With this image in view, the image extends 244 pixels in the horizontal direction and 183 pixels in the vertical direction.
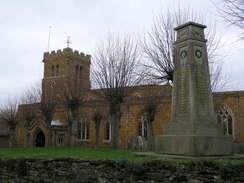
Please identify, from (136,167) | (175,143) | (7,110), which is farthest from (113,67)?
(7,110)

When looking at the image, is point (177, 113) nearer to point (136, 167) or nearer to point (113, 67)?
point (136, 167)

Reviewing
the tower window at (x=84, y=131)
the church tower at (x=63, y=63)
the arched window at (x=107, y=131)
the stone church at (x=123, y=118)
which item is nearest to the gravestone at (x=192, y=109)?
the stone church at (x=123, y=118)

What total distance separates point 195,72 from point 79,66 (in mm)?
39612

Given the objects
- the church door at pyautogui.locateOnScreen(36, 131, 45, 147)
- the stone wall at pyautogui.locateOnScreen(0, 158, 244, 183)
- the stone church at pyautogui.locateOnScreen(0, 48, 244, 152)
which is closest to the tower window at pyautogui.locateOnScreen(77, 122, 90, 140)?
the stone church at pyautogui.locateOnScreen(0, 48, 244, 152)

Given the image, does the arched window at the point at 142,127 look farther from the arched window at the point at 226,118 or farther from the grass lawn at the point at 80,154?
the grass lawn at the point at 80,154

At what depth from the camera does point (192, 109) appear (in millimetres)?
8977

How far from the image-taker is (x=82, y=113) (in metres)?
31.5

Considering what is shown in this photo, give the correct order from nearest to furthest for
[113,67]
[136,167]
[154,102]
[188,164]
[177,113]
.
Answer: [188,164] < [136,167] < [177,113] < [113,67] < [154,102]

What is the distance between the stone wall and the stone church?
11521 mm

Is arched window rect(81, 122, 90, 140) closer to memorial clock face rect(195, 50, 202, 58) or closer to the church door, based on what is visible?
the church door

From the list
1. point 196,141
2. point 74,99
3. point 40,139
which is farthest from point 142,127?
point 196,141

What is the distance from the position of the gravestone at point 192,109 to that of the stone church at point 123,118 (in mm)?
10591

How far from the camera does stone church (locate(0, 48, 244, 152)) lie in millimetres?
24750

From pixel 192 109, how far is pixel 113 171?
11.0 feet
